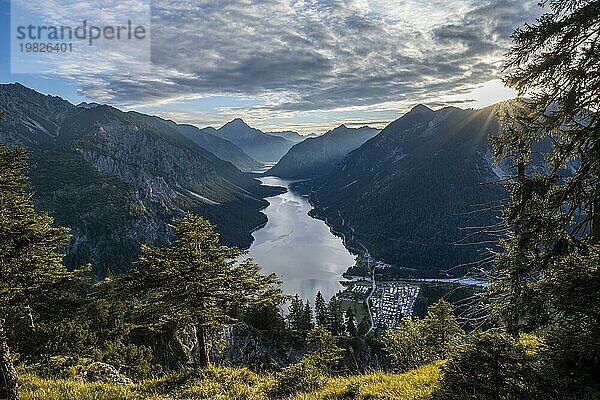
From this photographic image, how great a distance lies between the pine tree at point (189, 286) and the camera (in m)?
14.6

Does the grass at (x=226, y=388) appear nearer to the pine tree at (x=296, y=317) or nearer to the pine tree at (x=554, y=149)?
the pine tree at (x=554, y=149)

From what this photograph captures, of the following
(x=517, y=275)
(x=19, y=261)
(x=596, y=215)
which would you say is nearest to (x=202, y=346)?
(x=19, y=261)

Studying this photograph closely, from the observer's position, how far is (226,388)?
38.9 ft

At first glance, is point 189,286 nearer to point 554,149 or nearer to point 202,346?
point 202,346

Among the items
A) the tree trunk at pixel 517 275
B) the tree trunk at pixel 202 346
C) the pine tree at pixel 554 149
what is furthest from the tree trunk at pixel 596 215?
the tree trunk at pixel 202 346

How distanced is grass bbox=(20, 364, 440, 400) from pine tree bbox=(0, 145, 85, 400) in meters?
1.17

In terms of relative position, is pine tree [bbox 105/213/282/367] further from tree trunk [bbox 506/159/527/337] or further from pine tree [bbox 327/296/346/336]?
pine tree [bbox 327/296/346/336]

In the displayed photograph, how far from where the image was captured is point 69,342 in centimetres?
1576

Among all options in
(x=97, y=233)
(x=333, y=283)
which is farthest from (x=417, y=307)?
(x=97, y=233)

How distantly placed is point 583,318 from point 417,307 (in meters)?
126

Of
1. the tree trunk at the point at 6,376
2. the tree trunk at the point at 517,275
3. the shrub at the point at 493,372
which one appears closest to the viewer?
the shrub at the point at 493,372

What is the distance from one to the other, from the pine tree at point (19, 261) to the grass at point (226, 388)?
1172 mm

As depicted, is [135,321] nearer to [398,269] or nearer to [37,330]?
[37,330]

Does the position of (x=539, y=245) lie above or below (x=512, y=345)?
above
